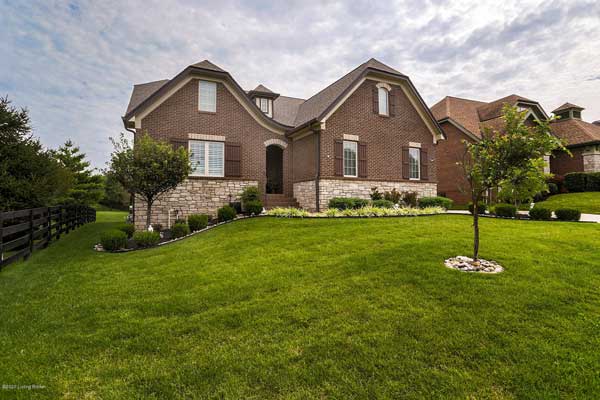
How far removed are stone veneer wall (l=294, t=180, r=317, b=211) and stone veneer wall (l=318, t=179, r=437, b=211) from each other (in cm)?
59

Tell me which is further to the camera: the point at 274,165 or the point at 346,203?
the point at 274,165

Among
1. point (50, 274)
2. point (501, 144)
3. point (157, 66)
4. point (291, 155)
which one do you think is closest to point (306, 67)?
point (291, 155)

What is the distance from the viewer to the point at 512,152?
509 cm

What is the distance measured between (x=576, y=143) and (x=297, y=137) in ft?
71.6


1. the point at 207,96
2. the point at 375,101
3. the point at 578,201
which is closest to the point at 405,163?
the point at 375,101

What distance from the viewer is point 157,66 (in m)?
15.9

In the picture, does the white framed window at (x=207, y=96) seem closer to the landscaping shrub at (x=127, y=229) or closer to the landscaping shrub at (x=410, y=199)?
the landscaping shrub at (x=127, y=229)

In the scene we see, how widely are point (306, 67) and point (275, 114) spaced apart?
3.24 metres

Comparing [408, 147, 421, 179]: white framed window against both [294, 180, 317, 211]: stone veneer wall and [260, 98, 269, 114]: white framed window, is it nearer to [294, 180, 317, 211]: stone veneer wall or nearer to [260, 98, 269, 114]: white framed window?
[294, 180, 317, 211]: stone veneer wall

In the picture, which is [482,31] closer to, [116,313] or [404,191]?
[404,191]

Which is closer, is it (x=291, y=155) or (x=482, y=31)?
(x=482, y=31)

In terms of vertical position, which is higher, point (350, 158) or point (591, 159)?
point (591, 159)

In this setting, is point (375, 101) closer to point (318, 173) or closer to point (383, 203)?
point (318, 173)

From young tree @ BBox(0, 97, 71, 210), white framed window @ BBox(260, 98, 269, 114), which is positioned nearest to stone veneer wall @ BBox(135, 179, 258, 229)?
young tree @ BBox(0, 97, 71, 210)
